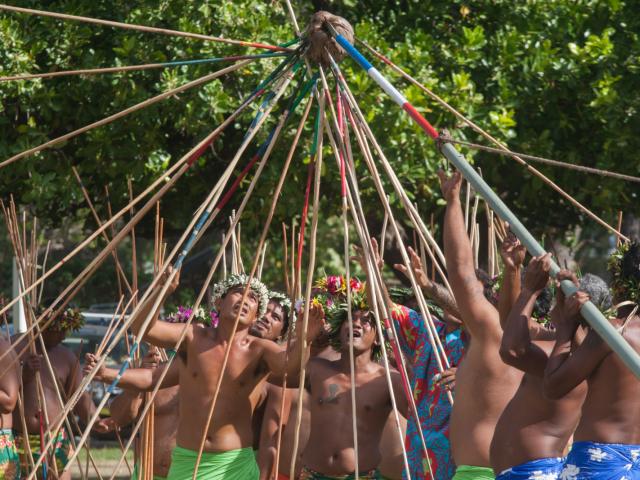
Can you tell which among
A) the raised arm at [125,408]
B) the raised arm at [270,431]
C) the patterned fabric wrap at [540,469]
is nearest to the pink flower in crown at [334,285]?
the raised arm at [270,431]

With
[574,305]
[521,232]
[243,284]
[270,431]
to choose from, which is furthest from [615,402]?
[270,431]

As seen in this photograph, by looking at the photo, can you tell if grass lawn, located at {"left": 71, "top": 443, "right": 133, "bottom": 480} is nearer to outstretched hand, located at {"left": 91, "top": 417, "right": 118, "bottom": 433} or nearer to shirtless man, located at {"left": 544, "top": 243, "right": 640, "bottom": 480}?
outstretched hand, located at {"left": 91, "top": 417, "right": 118, "bottom": 433}

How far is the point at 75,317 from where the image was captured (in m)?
7.71

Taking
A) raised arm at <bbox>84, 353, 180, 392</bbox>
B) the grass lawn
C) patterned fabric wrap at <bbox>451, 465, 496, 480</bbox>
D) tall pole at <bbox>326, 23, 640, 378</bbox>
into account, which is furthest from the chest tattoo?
the grass lawn

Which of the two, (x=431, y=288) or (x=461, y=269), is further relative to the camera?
(x=431, y=288)

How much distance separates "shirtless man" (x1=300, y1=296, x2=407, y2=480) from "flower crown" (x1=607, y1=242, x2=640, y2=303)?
197cm

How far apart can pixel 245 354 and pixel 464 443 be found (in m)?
1.57

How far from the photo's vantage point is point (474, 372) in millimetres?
4523

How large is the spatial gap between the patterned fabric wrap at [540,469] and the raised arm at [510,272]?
1.69ft

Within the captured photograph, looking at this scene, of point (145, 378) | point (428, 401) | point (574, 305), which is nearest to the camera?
point (574, 305)

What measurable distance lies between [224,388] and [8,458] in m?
1.73

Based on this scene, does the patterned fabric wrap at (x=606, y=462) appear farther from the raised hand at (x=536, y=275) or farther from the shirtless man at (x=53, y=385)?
the shirtless man at (x=53, y=385)

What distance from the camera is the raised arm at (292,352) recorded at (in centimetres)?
493

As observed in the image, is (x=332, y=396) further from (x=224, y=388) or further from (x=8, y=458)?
(x=8, y=458)
